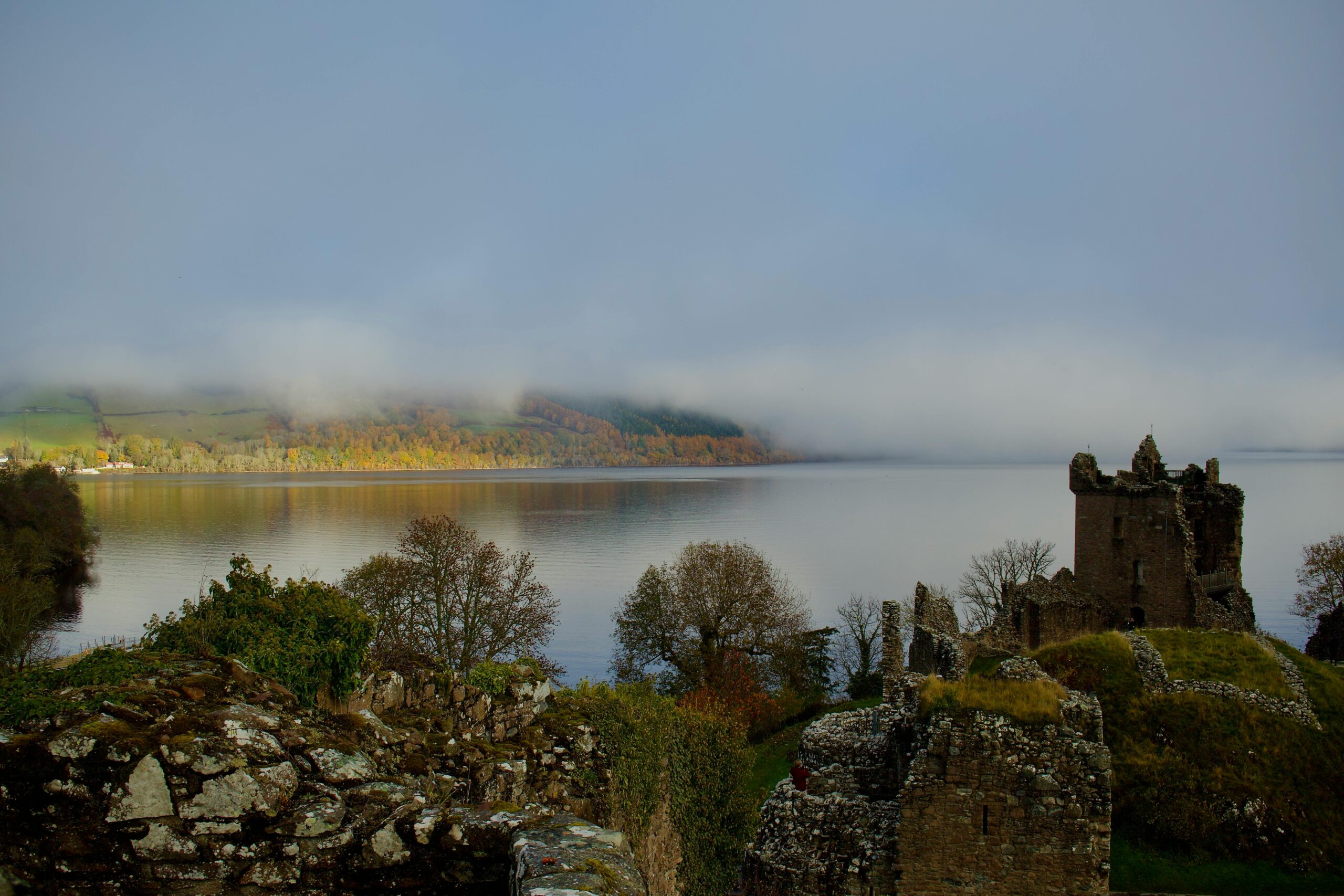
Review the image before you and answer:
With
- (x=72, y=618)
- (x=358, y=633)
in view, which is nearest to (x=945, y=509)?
(x=72, y=618)

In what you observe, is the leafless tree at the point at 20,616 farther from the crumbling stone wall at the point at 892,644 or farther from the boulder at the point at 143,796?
the crumbling stone wall at the point at 892,644

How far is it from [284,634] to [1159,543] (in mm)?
27064

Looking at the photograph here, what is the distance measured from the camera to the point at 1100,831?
8984 millimetres

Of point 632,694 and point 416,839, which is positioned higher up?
point 416,839

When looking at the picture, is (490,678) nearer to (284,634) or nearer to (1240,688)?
(284,634)

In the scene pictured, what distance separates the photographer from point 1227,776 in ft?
43.5

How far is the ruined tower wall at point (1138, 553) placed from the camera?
2372cm

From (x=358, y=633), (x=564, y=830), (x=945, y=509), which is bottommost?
(x=945, y=509)

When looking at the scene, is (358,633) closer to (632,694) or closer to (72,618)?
(632,694)

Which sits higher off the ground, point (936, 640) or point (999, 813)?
point (936, 640)

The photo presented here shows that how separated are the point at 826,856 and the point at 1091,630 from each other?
62.6ft

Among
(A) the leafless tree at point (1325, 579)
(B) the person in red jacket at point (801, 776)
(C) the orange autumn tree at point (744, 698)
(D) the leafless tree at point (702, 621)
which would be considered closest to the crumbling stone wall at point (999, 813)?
(B) the person in red jacket at point (801, 776)

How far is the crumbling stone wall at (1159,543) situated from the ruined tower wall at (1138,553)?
0.02 meters

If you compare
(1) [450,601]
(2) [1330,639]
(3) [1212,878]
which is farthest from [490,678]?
(2) [1330,639]
